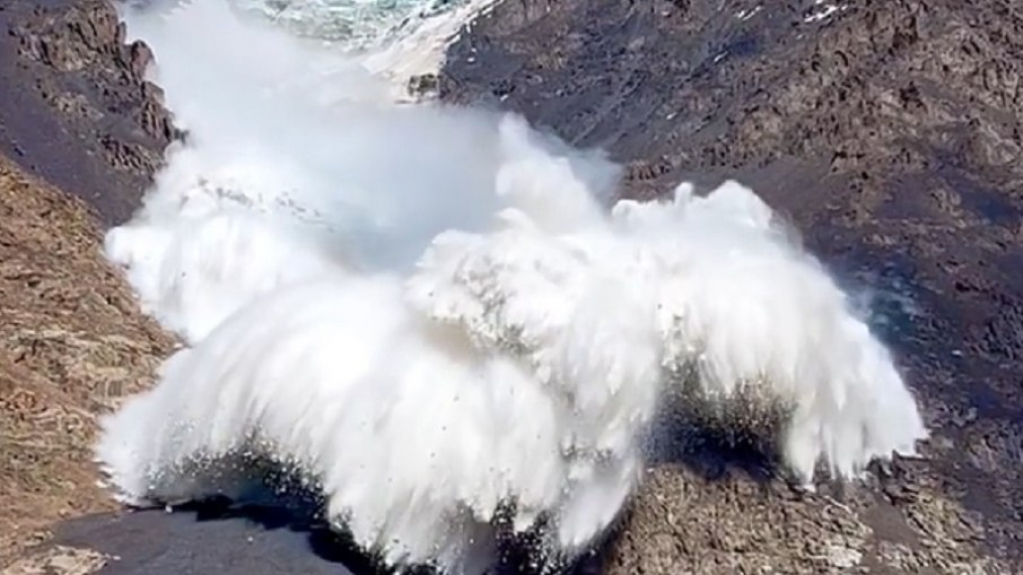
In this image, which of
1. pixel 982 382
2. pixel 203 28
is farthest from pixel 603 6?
pixel 982 382

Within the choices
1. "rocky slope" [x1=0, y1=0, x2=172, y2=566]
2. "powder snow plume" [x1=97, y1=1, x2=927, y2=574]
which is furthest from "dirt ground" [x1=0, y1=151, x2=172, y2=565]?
"powder snow plume" [x1=97, y1=1, x2=927, y2=574]

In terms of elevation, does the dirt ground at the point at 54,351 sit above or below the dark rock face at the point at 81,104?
below

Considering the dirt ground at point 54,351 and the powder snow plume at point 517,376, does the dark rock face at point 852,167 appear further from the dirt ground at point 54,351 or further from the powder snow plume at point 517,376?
the dirt ground at point 54,351

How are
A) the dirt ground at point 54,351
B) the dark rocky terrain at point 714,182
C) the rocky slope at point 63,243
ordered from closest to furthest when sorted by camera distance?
the dark rocky terrain at point 714,182, the dirt ground at point 54,351, the rocky slope at point 63,243

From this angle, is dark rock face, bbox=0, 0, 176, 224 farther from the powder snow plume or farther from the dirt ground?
the powder snow plume

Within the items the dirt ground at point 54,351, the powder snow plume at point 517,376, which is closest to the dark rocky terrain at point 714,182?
the dirt ground at point 54,351

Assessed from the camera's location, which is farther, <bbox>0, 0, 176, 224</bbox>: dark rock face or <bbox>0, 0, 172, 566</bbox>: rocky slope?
<bbox>0, 0, 176, 224</bbox>: dark rock face
